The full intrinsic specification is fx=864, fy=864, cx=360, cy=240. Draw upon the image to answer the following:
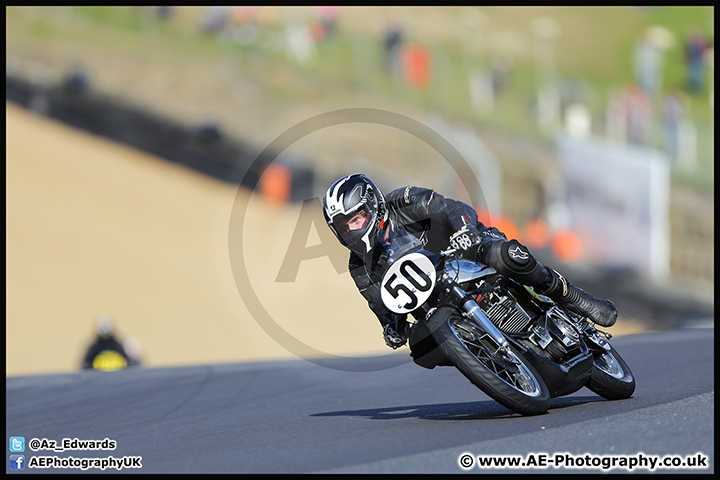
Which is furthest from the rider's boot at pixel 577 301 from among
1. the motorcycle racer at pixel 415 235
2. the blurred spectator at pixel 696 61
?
the blurred spectator at pixel 696 61

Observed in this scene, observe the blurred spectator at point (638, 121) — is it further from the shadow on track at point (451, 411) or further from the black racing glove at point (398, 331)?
the black racing glove at point (398, 331)

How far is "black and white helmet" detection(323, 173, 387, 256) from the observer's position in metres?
5.17

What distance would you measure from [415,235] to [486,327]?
85 centimetres

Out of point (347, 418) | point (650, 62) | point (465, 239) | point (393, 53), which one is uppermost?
point (650, 62)

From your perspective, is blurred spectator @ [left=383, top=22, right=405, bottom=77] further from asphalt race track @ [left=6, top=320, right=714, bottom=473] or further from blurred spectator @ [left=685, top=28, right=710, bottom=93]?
asphalt race track @ [left=6, top=320, right=714, bottom=473]

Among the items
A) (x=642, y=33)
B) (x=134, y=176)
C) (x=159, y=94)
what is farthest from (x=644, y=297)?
(x=642, y=33)

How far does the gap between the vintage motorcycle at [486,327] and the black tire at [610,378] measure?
0.17 feet

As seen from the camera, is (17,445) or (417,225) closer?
(417,225)

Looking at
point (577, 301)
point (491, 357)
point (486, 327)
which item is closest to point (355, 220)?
point (486, 327)

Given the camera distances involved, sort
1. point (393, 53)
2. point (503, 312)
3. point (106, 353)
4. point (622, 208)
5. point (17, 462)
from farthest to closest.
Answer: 1. point (393, 53)
2. point (622, 208)
3. point (106, 353)
4. point (503, 312)
5. point (17, 462)

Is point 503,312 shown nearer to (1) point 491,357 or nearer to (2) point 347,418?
(1) point 491,357

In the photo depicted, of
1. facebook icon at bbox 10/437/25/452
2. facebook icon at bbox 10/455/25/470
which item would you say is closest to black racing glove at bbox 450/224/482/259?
facebook icon at bbox 10/455/25/470

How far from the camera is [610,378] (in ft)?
19.4

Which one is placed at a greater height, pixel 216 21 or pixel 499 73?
pixel 216 21
